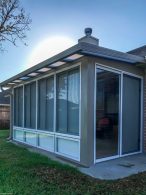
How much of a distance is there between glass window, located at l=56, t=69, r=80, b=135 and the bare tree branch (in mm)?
2354

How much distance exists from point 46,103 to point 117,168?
408cm

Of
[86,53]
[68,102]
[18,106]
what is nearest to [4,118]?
[18,106]

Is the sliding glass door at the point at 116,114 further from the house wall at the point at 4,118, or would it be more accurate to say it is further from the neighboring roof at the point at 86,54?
the house wall at the point at 4,118

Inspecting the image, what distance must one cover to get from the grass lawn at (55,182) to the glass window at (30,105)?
4.01 m

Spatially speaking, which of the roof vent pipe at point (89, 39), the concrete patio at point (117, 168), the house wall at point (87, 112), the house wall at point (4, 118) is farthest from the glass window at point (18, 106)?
the house wall at point (4, 118)

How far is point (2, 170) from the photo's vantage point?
6.72m

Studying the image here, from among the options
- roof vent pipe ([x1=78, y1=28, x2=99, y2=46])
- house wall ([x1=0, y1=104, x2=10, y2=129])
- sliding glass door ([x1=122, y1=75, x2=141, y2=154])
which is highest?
roof vent pipe ([x1=78, y1=28, x2=99, y2=46])

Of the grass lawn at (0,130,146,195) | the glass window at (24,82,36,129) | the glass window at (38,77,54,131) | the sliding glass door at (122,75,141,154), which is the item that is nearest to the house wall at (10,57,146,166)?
the grass lawn at (0,130,146,195)

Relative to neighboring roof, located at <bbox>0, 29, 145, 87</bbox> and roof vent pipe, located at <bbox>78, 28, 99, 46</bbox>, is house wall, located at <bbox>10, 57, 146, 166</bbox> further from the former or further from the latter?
roof vent pipe, located at <bbox>78, 28, 99, 46</bbox>

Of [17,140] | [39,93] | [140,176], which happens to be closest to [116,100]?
[140,176]

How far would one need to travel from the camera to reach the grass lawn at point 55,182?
16.9 ft

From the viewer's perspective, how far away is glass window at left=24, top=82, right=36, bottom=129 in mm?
11062

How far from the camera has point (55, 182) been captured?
5676 mm

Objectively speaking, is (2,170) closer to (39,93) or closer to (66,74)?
(66,74)
